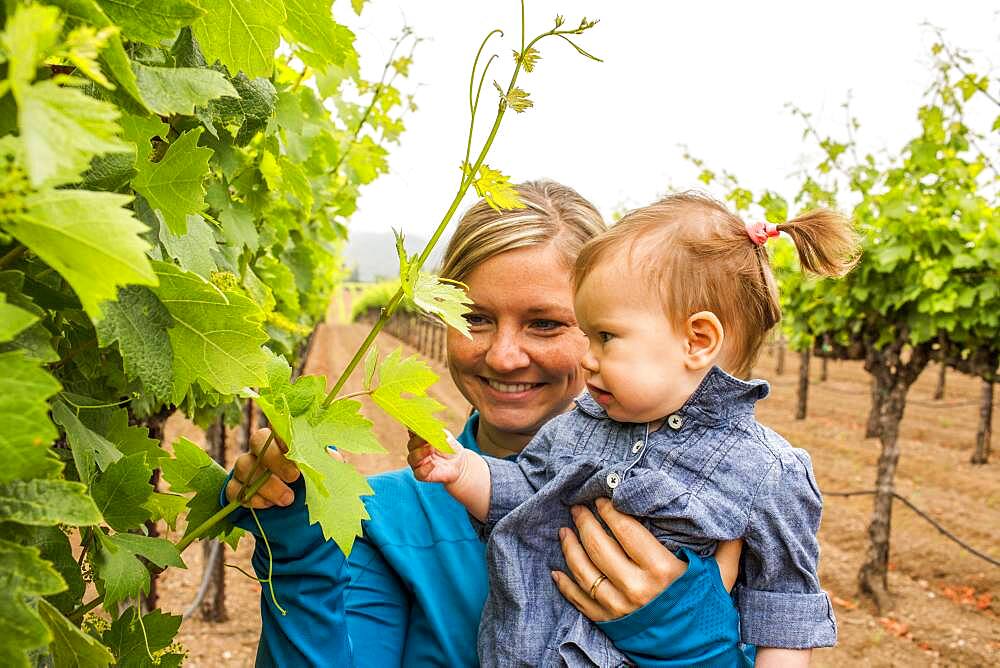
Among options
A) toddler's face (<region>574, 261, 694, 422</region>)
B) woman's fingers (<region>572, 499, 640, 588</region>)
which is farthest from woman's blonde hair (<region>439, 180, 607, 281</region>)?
woman's fingers (<region>572, 499, 640, 588</region>)

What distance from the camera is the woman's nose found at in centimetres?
220

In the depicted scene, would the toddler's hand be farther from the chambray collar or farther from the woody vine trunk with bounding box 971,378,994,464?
the woody vine trunk with bounding box 971,378,994,464

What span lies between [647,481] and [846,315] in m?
7.22

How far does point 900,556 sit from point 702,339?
8.32m

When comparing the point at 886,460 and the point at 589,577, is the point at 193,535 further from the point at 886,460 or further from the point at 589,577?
the point at 886,460

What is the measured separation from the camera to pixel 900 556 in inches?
350

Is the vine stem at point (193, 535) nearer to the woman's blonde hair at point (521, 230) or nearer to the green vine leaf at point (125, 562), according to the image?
the green vine leaf at point (125, 562)

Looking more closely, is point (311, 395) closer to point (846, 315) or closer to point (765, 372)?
point (846, 315)

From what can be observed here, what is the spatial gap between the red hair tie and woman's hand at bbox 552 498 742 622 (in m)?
0.68

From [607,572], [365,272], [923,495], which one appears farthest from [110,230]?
[365,272]

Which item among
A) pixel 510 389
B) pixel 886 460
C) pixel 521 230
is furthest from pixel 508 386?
pixel 886 460

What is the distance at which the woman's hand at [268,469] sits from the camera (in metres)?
1.23

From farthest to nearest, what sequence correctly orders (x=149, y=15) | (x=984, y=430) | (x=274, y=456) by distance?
(x=984, y=430) < (x=274, y=456) < (x=149, y=15)

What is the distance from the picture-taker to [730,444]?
1.82 m
